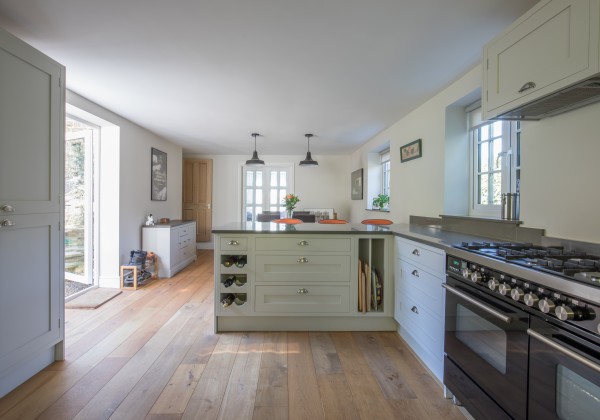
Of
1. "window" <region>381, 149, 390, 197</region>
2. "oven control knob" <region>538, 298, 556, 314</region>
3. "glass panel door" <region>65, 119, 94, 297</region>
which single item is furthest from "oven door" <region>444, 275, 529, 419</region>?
"glass panel door" <region>65, 119, 94, 297</region>

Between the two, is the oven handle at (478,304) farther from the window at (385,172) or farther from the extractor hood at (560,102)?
the window at (385,172)

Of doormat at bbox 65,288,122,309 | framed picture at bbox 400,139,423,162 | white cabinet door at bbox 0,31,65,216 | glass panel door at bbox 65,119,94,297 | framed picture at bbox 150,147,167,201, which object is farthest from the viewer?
framed picture at bbox 150,147,167,201

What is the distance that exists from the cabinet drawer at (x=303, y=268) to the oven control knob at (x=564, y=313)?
157cm

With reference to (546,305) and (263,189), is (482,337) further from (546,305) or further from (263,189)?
(263,189)

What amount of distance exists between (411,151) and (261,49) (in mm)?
2113

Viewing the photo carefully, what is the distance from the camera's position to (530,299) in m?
1.01

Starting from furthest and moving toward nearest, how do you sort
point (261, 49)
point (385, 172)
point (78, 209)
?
1. point (385, 172)
2. point (78, 209)
3. point (261, 49)

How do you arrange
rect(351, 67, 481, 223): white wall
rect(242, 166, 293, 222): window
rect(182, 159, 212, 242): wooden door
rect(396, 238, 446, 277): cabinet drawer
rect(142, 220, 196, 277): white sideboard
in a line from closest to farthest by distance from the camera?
1. rect(396, 238, 446, 277): cabinet drawer
2. rect(351, 67, 481, 223): white wall
3. rect(142, 220, 196, 277): white sideboard
4. rect(182, 159, 212, 242): wooden door
5. rect(242, 166, 293, 222): window

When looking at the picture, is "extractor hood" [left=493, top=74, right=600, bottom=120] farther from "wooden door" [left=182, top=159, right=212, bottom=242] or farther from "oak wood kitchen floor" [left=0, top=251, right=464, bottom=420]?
"wooden door" [left=182, top=159, right=212, bottom=242]

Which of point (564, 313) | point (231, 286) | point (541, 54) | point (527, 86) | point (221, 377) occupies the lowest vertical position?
point (221, 377)

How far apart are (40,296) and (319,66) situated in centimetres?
254

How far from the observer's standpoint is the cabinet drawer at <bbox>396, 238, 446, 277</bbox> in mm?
1721

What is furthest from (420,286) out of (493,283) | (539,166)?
(539,166)

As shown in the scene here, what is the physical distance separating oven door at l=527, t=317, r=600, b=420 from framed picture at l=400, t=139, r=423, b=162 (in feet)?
8.10
